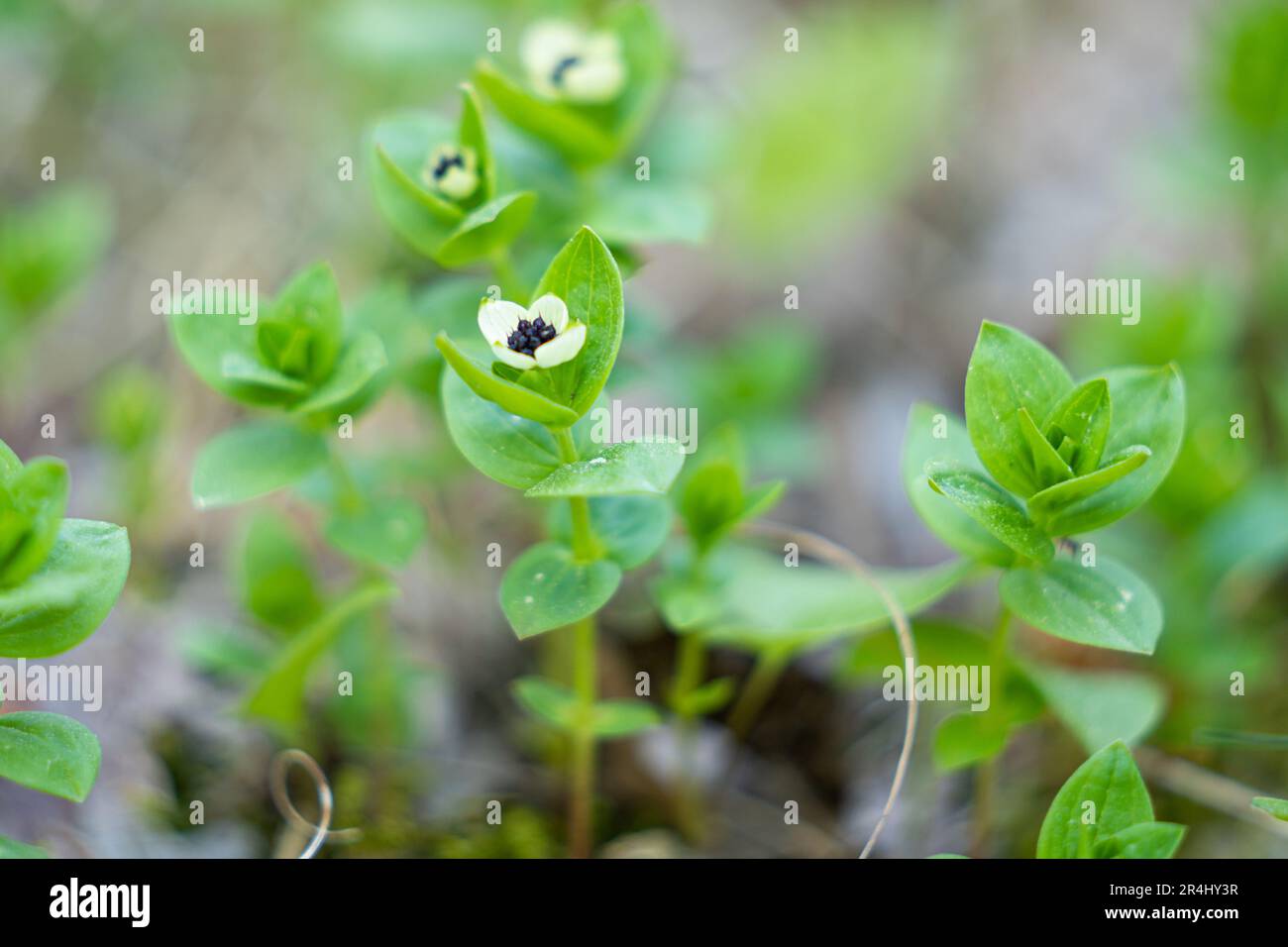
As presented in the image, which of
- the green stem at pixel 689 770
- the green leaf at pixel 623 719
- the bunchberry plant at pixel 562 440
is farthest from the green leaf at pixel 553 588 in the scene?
the green stem at pixel 689 770

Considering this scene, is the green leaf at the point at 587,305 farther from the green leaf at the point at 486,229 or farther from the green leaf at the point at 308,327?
the green leaf at the point at 308,327

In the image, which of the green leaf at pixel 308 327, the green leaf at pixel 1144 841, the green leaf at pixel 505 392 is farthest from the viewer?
the green leaf at pixel 308 327

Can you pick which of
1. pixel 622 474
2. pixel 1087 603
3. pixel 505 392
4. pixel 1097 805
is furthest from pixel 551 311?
pixel 1097 805

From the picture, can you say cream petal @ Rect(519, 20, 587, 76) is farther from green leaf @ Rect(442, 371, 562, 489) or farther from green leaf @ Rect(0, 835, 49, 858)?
green leaf @ Rect(0, 835, 49, 858)

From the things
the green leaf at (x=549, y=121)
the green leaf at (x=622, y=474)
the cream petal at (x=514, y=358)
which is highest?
the green leaf at (x=549, y=121)

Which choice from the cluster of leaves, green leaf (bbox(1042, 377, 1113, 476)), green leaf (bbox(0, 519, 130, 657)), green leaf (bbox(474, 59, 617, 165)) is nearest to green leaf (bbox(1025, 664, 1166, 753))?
the cluster of leaves

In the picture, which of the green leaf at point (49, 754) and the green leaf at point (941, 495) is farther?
the green leaf at point (941, 495)
